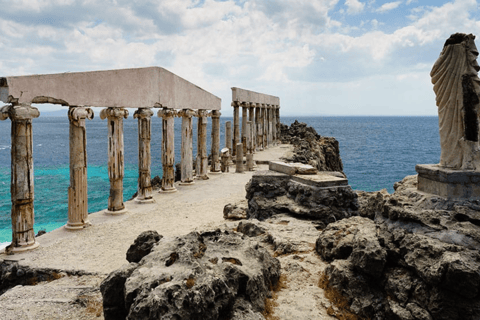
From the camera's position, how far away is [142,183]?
1424 centimetres

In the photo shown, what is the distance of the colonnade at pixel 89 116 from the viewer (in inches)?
356

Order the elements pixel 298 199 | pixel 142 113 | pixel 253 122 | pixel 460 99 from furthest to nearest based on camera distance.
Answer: pixel 253 122 → pixel 142 113 → pixel 298 199 → pixel 460 99

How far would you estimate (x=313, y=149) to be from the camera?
1361 inches

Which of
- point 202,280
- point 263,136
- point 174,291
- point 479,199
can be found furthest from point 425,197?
point 263,136

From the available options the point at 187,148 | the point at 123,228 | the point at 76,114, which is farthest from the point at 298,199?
the point at 187,148

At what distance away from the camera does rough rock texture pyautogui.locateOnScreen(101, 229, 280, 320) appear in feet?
13.0

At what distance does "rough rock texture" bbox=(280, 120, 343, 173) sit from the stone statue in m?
19.3

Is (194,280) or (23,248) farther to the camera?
(23,248)

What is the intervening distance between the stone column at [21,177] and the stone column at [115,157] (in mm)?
3311

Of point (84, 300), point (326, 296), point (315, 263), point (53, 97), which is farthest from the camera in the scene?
point (53, 97)

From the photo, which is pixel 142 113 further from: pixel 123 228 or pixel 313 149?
pixel 313 149

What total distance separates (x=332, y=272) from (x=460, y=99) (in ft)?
10.9

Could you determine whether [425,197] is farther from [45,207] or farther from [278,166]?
[45,207]

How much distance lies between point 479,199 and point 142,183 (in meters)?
11.3
